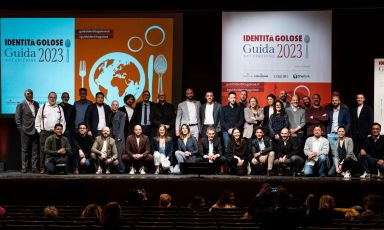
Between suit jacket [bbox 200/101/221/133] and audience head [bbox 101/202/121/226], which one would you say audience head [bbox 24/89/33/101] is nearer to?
A: suit jacket [bbox 200/101/221/133]

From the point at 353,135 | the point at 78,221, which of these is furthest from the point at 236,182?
the point at 78,221

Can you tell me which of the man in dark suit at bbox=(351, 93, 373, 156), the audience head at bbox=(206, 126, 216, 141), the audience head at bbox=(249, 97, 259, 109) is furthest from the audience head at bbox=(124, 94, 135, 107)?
the man in dark suit at bbox=(351, 93, 373, 156)

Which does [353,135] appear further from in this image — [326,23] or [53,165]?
[53,165]

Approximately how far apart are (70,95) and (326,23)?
5084 millimetres

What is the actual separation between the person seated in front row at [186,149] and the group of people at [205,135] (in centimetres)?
2

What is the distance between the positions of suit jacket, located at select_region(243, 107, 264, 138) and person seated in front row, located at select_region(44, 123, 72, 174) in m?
3.13

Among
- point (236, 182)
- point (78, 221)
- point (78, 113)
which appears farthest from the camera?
point (78, 113)

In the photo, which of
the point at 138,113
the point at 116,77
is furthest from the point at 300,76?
the point at 116,77

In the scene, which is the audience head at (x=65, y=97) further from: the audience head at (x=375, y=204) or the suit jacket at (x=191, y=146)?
the audience head at (x=375, y=204)

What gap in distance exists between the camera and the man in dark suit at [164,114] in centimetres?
1280

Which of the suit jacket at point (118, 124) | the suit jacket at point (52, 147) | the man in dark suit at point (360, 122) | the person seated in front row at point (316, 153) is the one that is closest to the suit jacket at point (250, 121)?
the person seated in front row at point (316, 153)

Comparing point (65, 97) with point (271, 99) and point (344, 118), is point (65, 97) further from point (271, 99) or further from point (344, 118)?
point (344, 118)

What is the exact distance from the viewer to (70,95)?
537 inches

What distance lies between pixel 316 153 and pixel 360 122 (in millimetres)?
1107
